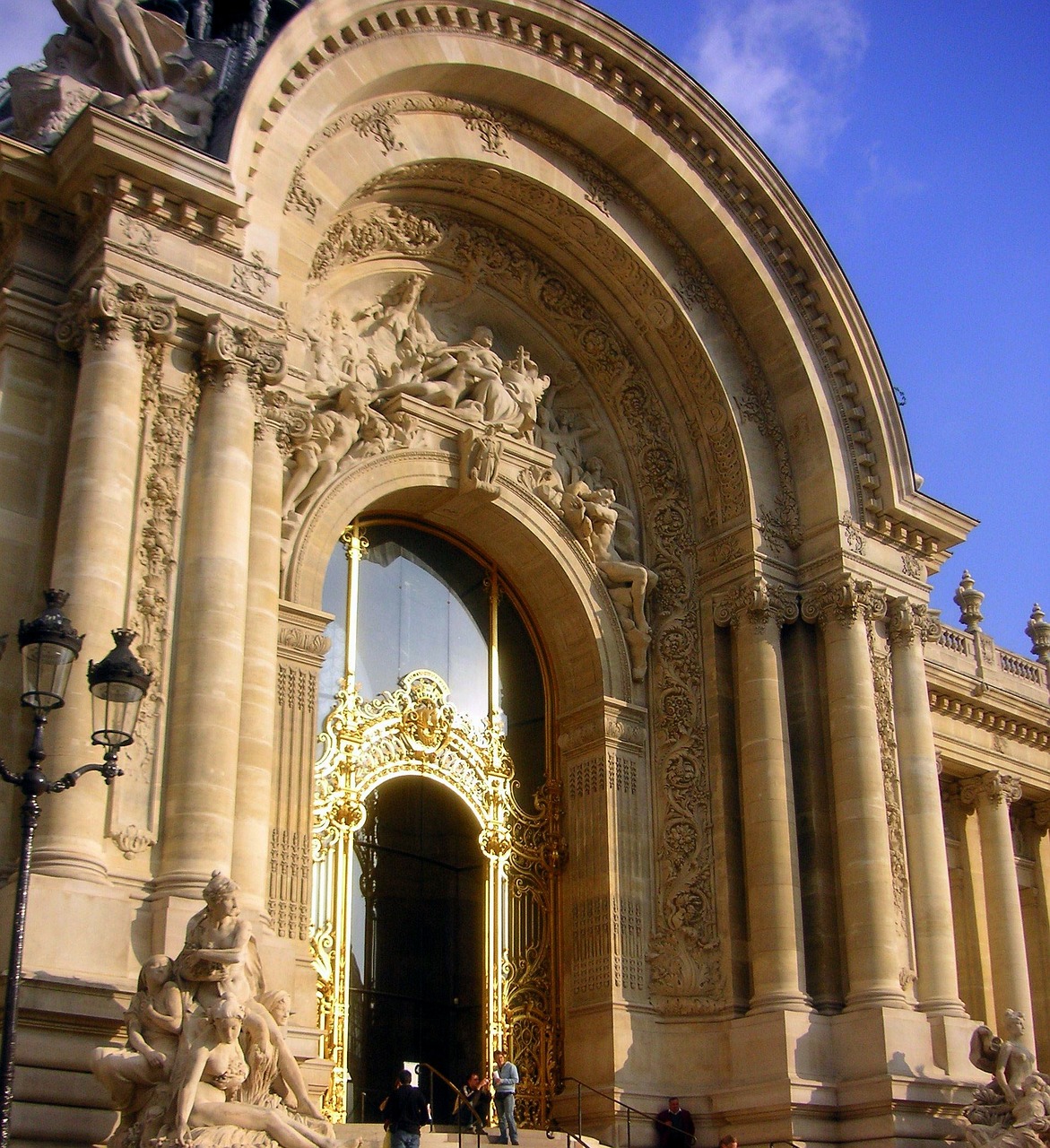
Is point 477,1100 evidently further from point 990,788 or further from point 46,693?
point 990,788

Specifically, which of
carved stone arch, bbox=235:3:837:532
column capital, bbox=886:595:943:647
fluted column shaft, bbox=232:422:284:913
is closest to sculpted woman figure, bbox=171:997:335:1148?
fluted column shaft, bbox=232:422:284:913

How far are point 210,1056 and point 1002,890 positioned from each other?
53.8ft

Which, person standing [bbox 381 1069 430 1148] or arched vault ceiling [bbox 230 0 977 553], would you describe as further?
arched vault ceiling [bbox 230 0 977 553]

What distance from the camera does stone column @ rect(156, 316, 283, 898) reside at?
11.9m

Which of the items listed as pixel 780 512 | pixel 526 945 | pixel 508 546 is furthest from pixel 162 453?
pixel 780 512

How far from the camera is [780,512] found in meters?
19.1

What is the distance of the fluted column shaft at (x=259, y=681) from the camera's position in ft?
40.9

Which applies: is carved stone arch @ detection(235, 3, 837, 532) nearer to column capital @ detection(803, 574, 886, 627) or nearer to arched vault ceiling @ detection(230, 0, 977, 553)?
arched vault ceiling @ detection(230, 0, 977, 553)

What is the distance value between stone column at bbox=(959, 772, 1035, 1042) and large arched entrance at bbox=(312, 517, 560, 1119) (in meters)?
8.74

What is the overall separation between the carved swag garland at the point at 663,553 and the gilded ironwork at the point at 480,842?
4.33 feet

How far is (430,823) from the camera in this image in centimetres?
1720

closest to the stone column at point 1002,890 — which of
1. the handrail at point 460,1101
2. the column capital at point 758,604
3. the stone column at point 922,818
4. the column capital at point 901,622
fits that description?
the stone column at point 922,818

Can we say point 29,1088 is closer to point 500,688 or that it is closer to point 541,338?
point 500,688

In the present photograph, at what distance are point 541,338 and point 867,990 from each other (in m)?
8.53
